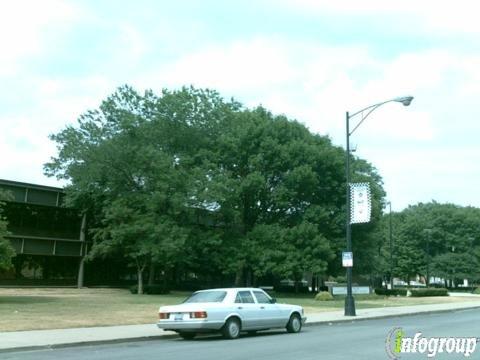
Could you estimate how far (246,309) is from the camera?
18.2 m

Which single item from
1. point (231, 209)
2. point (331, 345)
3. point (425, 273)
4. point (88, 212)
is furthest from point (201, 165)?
point (425, 273)

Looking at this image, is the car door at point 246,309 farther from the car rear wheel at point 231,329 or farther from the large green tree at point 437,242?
the large green tree at point 437,242

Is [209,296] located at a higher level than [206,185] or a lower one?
lower

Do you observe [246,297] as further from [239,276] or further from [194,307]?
[239,276]

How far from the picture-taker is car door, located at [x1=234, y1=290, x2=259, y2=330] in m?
18.0

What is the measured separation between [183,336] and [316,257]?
28.7 meters

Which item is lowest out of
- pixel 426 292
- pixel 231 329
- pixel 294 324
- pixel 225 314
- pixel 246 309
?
pixel 231 329

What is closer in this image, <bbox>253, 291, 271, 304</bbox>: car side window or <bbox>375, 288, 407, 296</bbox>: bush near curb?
<bbox>253, 291, 271, 304</bbox>: car side window

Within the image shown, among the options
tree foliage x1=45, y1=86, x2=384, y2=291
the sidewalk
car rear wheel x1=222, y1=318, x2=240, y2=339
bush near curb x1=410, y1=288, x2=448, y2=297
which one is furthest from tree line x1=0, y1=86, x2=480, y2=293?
car rear wheel x1=222, y1=318, x2=240, y2=339

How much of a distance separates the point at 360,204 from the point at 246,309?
1174 cm

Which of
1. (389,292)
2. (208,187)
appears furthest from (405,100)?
(389,292)

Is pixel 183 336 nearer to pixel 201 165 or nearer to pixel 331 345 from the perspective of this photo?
pixel 331 345

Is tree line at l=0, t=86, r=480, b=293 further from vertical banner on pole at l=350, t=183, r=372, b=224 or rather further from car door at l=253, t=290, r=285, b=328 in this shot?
car door at l=253, t=290, r=285, b=328

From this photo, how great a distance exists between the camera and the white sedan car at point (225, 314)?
17219mm
